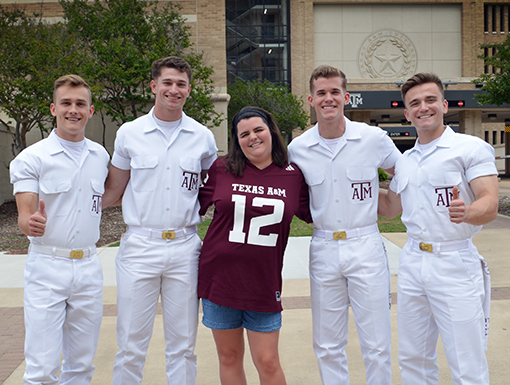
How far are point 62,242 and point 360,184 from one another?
2087 mm

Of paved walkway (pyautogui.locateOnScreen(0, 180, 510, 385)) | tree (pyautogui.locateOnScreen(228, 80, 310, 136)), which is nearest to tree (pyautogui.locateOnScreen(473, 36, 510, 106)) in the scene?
paved walkway (pyautogui.locateOnScreen(0, 180, 510, 385))

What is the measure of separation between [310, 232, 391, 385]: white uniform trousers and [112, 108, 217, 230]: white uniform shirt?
1004 mm

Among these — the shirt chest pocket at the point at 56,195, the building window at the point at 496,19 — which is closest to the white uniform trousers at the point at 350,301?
the shirt chest pocket at the point at 56,195

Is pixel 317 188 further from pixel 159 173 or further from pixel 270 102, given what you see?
pixel 270 102

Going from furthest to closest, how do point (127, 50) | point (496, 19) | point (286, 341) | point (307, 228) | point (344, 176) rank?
point (496, 19) < point (127, 50) < point (307, 228) < point (286, 341) < point (344, 176)

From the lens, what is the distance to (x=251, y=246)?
301 cm

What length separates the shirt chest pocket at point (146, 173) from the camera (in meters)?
3.36

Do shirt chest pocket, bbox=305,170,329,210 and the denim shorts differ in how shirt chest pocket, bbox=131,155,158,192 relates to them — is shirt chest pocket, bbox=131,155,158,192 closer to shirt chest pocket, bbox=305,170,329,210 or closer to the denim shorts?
the denim shorts

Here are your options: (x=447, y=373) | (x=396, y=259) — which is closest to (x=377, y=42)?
(x=396, y=259)

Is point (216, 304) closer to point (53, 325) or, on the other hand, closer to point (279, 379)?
point (279, 379)

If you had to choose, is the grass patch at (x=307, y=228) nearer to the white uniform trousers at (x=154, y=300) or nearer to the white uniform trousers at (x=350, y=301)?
the white uniform trousers at (x=154, y=300)

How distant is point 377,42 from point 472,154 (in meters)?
38.1

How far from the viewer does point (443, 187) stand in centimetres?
297

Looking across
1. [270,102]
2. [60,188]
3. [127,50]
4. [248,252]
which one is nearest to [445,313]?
[248,252]
